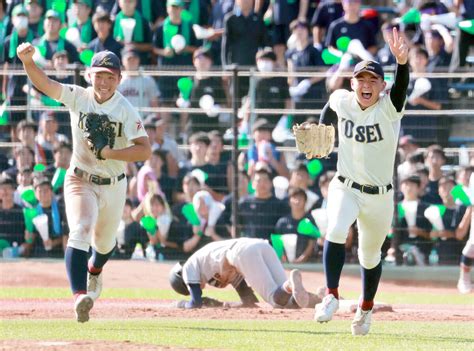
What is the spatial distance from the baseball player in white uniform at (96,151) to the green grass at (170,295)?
12.6ft

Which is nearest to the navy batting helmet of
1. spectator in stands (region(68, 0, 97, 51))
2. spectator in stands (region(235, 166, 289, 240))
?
spectator in stands (region(235, 166, 289, 240))

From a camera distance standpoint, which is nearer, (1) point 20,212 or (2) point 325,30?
(1) point 20,212

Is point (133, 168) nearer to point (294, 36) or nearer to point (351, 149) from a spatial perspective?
point (294, 36)

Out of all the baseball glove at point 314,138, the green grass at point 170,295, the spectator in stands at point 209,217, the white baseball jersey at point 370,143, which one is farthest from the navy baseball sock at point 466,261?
the white baseball jersey at point 370,143

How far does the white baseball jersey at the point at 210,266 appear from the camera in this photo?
11766mm

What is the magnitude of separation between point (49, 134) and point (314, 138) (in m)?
7.06

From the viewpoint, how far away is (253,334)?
364 inches

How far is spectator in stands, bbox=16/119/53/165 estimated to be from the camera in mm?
15961

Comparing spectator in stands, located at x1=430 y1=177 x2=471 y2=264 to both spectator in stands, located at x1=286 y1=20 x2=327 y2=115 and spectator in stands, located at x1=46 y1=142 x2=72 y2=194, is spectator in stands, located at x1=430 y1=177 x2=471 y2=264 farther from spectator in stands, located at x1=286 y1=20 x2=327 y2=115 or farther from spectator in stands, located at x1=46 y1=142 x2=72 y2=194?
spectator in stands, located at x1=46 y1=142 x2=72 y2=194

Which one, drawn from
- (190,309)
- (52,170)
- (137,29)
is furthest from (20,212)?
(190,309)

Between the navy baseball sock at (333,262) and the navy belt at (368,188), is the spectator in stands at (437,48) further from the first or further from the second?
the navy baseball sock at (333,262)

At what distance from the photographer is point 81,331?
9.32 meters

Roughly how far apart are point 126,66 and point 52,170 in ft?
5.82

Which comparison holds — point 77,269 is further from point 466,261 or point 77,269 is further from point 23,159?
point 23,159
